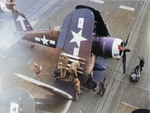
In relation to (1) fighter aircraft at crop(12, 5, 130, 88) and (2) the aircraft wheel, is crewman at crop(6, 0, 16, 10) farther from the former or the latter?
(2) the aircraft wheel

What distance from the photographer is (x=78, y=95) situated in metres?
5.53

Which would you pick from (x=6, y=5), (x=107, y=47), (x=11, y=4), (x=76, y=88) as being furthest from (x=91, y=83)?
(x=6, y=5)

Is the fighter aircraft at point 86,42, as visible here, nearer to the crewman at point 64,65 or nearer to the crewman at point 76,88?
the crewman at point 64,65

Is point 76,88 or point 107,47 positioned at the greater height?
point 107,47

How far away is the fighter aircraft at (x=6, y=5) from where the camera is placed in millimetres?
7008

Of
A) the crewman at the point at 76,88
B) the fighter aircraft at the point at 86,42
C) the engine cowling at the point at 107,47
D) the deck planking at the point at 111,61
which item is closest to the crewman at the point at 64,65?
the fighter aircraft at the point at 86,42

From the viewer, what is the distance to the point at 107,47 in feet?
17.8

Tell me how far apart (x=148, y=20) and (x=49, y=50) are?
4.91m

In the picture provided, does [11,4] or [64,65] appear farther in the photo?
[11,4]

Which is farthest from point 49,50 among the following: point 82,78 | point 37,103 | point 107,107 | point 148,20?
point 148,20

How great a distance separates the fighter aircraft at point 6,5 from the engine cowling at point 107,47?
12.7 ft

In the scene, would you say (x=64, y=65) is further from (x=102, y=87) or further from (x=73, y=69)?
(x=102, y=87)

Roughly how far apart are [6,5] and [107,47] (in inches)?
189

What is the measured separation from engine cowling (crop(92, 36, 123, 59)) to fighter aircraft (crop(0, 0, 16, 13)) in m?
3.88
